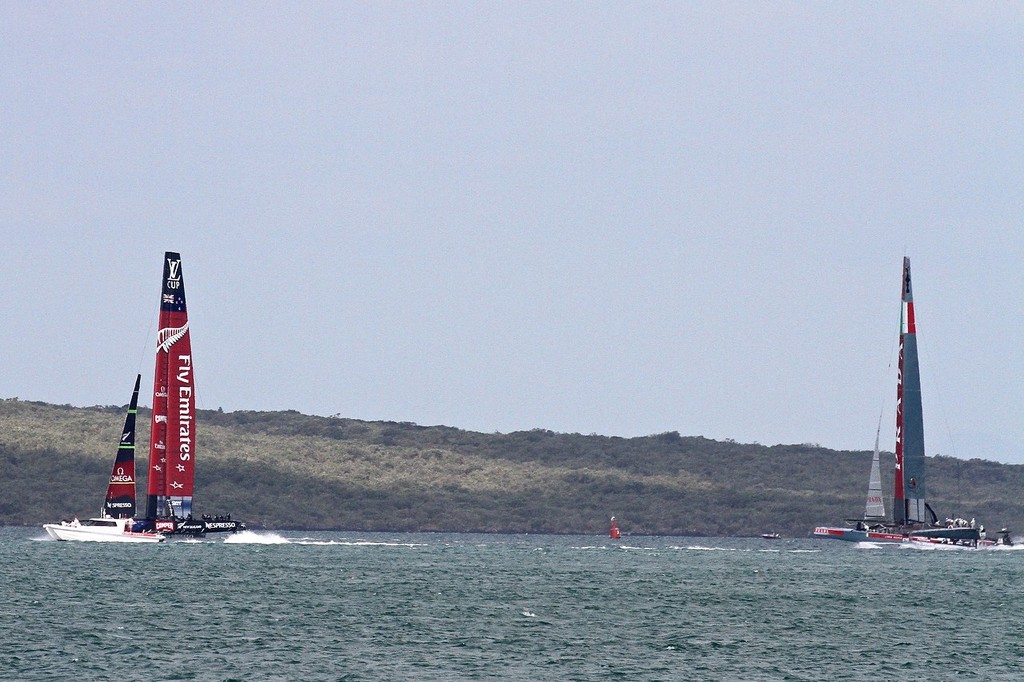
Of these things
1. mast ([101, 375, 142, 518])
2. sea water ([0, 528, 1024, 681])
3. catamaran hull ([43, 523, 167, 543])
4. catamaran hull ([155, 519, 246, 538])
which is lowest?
sea water ([0, 528, 1024, 681])

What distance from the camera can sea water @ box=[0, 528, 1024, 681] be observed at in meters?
51.1

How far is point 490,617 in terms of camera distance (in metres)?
65.3

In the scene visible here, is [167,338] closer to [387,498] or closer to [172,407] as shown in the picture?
[172,407]

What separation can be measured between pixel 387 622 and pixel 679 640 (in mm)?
10782

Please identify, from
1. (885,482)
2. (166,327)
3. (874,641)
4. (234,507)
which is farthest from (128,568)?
(885,482)

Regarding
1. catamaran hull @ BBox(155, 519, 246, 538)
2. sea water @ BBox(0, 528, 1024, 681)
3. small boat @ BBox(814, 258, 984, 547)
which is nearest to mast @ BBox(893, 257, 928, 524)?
small boat @ BBox(814, 258, 984, 547)

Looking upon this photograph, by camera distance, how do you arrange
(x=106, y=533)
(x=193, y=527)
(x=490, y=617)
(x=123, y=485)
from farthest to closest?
(x=193, y=527)
(x=106, y=533)
(x=123, y=485)
(x=490, y=617)

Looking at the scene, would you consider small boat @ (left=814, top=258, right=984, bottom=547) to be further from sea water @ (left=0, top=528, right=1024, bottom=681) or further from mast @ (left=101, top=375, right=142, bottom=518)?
mast @ (left=101, top=375, right=142, bottom=518)

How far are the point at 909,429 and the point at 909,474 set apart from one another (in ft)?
11.2

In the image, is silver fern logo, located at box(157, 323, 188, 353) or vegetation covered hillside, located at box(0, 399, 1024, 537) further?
vegetation covered hillside, located at box(0, 399, 1024, 537)

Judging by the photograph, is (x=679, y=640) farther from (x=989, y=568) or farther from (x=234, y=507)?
→ (x=234, y=507)

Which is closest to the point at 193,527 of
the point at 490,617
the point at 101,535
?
the point at 101,535

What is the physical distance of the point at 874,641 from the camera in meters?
60.0

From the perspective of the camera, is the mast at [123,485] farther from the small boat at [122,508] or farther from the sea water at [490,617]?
the sea water at [490,617]
